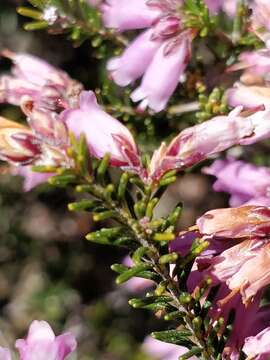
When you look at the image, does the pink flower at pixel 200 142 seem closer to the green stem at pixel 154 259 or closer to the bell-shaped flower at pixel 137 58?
the green stem at pixel 154 259

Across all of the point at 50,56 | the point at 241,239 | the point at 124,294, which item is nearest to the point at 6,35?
the point at 50,56

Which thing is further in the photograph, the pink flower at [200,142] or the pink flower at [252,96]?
the pink flower at [252,96]

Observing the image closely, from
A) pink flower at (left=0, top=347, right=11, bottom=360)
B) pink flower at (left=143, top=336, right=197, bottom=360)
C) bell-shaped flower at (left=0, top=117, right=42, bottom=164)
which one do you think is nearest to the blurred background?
pink flower at (left=143, top=336, right=197, bottom=360)

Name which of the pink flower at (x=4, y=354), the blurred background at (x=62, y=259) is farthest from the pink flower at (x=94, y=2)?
the blurred background at (x=62, y=259)

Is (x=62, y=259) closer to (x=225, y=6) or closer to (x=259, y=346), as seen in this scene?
(x=225, y=6)

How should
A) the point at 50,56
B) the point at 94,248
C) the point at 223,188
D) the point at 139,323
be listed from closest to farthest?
the point at 223,188 < the point at 139,323 < the point at 94,248 < the point at 50,56

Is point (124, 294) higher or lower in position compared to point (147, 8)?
lower

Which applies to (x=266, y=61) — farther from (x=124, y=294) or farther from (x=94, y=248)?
(x=94, y=248)

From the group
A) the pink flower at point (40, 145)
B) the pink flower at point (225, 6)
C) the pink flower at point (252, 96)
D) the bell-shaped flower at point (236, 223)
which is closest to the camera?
the pink flower at point (40, 145)
